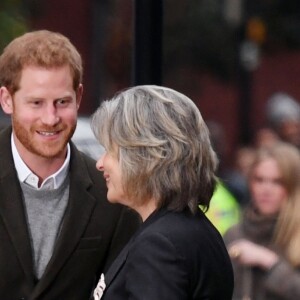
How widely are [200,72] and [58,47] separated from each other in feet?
38.0

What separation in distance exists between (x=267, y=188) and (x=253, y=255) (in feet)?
1.28

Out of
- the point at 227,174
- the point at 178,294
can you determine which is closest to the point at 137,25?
the point at 178,294

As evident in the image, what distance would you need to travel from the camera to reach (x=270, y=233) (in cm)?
568

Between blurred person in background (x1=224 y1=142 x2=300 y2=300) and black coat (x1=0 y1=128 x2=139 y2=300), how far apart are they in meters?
1.75

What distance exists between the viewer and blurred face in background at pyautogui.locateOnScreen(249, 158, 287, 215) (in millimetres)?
5801

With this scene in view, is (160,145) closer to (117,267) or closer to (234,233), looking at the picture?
(117,267)

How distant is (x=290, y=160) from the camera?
584 cm

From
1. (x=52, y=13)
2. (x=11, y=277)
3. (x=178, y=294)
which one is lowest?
(x=52, y=13)

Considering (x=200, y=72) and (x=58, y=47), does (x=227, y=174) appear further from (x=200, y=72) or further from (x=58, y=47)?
(x=58, y=47)

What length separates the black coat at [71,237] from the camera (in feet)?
12.2

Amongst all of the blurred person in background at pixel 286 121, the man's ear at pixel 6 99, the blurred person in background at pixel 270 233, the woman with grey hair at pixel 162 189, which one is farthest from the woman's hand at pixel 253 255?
the blurred person in background at pixel 286 121

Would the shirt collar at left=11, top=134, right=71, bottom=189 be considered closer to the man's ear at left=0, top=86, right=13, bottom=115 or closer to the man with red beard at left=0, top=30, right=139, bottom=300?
the man with red beard at left=0, top=30, right=139, bottom=300

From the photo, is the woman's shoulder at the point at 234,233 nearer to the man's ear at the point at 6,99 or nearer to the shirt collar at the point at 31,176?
the shirt collar at the point at 31,176

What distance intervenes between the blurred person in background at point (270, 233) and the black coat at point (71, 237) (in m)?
1.75
